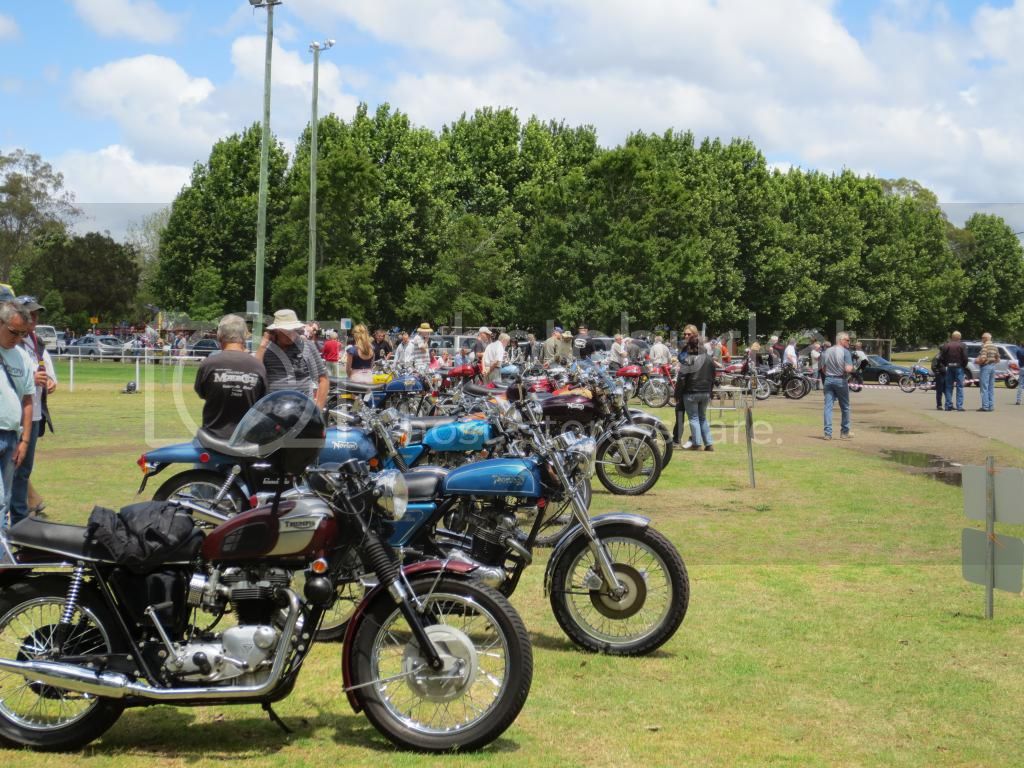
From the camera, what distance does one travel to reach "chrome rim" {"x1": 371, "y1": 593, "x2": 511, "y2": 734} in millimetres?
4578

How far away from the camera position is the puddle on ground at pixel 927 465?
47.0 ft

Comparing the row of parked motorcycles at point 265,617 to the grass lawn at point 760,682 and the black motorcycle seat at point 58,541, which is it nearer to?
the black motorcycle seat at point 58,541

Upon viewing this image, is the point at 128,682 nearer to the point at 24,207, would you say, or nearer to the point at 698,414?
the point at 698,414

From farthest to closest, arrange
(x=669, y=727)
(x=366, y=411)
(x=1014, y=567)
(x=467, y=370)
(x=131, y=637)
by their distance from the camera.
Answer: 1. (x=467, y=370)
2. (x=366, y=411)
3. (x=1014, y=567)
4. (x=669, y=727)
5. (x=131, y=637)

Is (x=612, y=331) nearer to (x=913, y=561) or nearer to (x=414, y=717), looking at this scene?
(x=913, y=561)

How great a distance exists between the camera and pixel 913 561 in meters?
8.86

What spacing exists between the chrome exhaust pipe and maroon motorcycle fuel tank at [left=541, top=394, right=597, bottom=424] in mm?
6959

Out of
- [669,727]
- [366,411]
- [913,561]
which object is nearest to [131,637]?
[669,727]

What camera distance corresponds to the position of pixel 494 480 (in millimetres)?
6055

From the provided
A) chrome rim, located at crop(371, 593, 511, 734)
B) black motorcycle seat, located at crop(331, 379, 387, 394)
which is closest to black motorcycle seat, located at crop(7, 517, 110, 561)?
chrome rim, located at crop(371, 593, 511, 734)

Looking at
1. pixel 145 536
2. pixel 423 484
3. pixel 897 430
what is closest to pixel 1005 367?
pixel 897 430

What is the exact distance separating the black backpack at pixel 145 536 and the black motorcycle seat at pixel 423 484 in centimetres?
156

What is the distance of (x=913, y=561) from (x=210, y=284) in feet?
170

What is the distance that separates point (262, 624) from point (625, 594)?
2.35 metres
